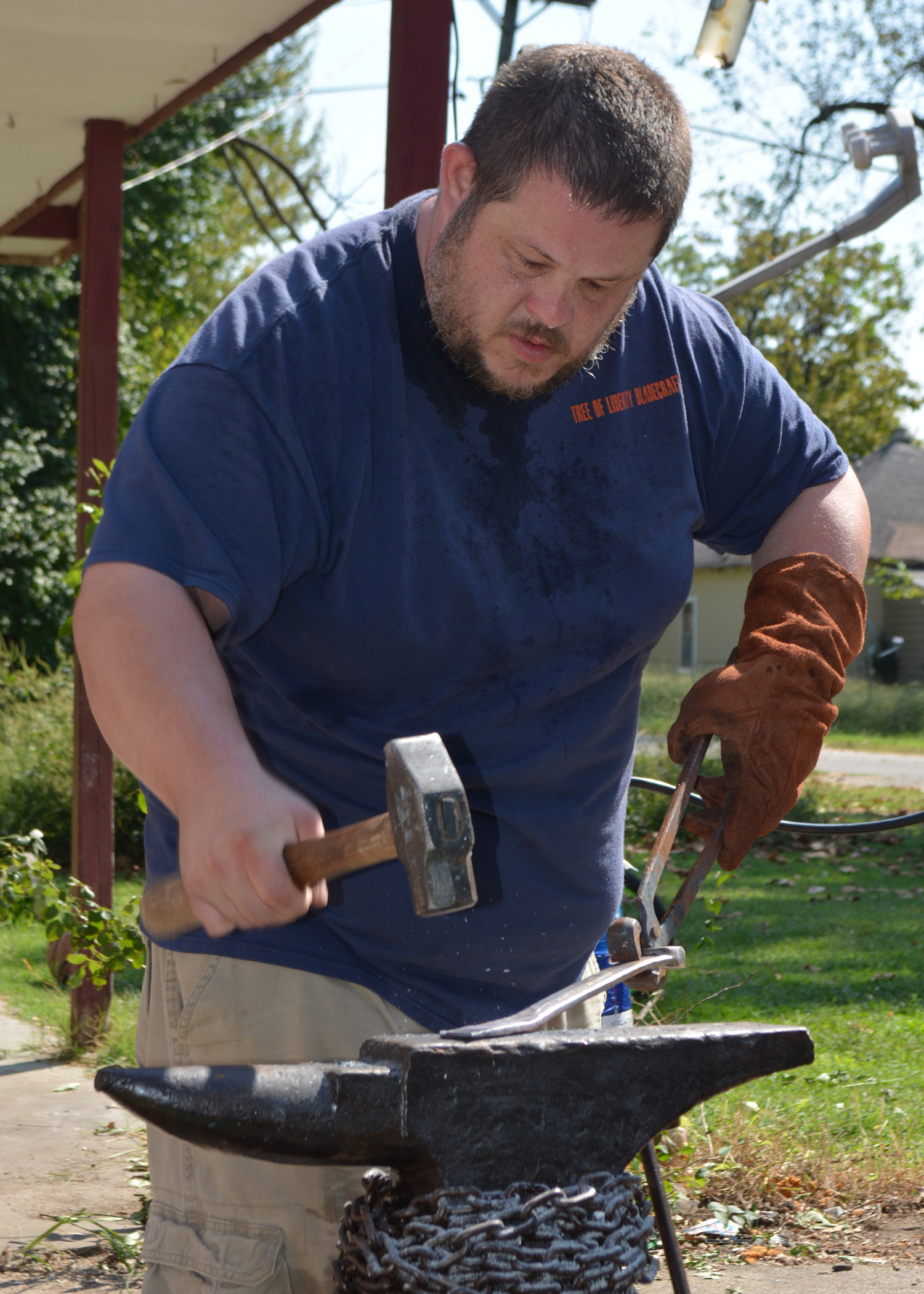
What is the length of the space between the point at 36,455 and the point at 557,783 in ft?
48.7

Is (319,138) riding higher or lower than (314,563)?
higher

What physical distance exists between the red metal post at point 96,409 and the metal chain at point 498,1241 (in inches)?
163

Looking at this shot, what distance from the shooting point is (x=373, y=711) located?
74.4 inches

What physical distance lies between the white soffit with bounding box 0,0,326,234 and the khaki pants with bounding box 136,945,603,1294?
139 inches

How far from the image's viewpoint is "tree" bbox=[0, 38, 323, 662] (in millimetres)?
15641

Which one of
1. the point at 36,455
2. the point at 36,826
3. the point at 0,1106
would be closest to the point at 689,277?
the point at 36,455

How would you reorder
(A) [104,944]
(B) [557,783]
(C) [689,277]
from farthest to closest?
(C) [689,277], (A) [104,944], (B) [557,783]

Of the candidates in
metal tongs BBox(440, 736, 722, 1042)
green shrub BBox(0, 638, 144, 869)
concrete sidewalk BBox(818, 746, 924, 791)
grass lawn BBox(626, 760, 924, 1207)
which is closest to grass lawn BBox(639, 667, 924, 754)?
concrete sidewalk BBox(818, 746, 924, 791)

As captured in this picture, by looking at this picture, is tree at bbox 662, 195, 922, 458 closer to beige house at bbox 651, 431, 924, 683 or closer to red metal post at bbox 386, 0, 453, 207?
beige house at bbox 651, 431, 924, 683

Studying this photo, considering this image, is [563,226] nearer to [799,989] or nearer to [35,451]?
[799,989]

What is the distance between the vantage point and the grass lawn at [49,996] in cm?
532

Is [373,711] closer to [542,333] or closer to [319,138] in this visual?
[542,333]

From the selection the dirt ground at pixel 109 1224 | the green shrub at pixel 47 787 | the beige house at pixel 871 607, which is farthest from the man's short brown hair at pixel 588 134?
the beige house at pixel 871 607

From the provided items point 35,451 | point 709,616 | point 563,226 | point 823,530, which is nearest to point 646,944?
point 823,530
